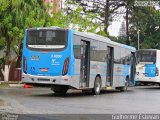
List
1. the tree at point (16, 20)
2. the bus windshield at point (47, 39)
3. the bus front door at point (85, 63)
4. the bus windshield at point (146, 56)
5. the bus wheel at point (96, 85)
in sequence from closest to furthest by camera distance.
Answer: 1. the bus windshield at point (47, 39)
2. the bus front door at point (85, 63)
3. the bus wheel at point (96, 85)
4. the tree at point (16, 20)
5. the bus windshield at point (146, 56)

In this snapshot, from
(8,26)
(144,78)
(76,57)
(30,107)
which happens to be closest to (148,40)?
(144,78)

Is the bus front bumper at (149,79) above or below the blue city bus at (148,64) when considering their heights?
below

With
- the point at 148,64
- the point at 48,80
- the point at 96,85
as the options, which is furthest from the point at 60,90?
the point at 148,64

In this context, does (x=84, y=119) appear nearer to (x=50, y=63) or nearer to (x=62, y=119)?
(x=62, y=119)

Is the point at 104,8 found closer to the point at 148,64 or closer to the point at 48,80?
the point at 148,64

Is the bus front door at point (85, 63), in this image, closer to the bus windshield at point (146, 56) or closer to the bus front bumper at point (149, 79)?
the bus windshield at point (146, 56)

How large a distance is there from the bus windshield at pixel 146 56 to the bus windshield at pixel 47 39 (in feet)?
45.1

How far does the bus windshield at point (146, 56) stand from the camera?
33125 mm

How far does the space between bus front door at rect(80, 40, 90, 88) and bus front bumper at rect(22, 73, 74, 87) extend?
4.66 ft

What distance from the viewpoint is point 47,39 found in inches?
816

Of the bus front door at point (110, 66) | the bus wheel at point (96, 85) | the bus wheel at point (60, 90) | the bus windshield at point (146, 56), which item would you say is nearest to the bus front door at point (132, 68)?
the bus windshield at point (146, 56)

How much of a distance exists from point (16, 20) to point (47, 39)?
A: 12.5 metres

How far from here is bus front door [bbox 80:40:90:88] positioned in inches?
854

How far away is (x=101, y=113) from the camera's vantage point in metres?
14.1
